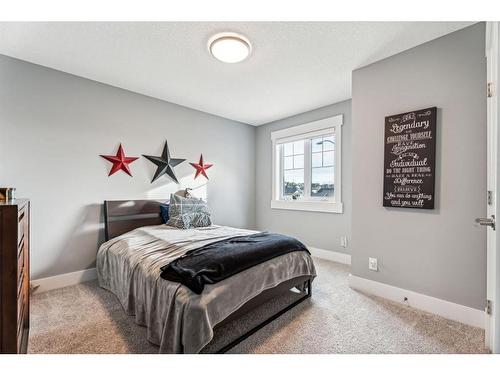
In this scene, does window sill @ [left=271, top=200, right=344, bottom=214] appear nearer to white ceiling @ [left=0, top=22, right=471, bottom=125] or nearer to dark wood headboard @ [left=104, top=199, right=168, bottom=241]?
white ceiling @ [left=0, top=22, right=471, bottom=125]

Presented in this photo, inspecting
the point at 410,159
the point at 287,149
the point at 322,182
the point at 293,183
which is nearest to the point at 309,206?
the point at 322,182

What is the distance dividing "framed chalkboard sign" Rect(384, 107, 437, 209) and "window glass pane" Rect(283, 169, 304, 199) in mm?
1799

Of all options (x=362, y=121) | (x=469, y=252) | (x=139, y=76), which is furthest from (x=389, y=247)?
(x=139, y=76)

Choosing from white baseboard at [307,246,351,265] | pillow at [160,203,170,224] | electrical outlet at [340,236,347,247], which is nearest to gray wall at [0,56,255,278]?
pillow at [160,203,170,224]

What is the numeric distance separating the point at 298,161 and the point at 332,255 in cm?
164

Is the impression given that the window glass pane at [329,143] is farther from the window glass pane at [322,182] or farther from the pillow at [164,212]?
the pillow at [164,212]

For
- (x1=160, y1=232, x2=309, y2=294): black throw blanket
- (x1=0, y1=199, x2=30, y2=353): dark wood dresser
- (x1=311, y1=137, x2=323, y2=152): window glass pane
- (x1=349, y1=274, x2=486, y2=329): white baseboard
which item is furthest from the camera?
(x1=311, y1=137, x2=323, y2=152): window glass pane

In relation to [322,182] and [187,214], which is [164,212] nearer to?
[187,214]

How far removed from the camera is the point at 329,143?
360 centimetres

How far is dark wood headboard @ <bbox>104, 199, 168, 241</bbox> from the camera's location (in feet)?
9.01

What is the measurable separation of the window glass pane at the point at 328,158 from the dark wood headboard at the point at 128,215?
2.58 meters

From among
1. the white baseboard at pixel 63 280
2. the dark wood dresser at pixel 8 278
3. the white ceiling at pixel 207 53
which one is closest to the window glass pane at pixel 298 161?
the white ceiling at pixel 207 53
